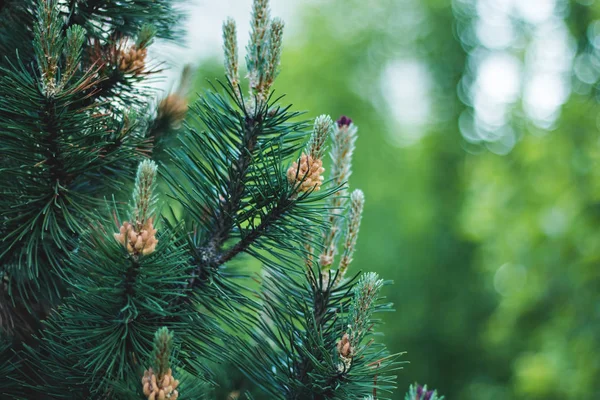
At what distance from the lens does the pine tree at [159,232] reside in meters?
0.91

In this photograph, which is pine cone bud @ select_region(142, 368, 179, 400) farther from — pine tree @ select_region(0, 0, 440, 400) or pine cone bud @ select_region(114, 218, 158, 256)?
pine cone bud @ select_region(114, 218, 158, 256)

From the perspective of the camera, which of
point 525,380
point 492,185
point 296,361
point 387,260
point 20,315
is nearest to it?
point 296,361

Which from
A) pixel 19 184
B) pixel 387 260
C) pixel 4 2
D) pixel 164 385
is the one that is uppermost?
pixel 387 260

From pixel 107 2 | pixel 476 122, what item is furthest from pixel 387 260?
pixel 107 2

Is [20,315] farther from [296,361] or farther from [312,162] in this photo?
[312,162]

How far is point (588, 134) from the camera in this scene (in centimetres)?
635

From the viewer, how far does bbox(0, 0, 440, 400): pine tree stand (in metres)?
0.91

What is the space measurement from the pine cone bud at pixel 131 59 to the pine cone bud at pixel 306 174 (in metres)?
0.47

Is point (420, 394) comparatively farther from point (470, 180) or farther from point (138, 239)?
point (470, 180)

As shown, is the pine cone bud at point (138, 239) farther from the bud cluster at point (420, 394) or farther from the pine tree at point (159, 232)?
the bud cluster at point (420, 394)

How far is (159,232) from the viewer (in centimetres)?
102

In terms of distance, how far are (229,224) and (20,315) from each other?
522 mm

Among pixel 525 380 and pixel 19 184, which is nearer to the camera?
pixel 19 184

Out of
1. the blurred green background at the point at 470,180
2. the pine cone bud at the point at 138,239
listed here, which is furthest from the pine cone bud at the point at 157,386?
the blurred green background at the point at 470,180
